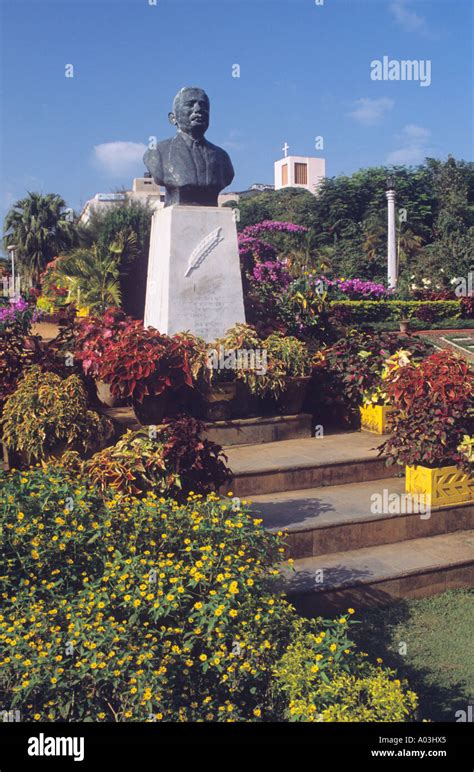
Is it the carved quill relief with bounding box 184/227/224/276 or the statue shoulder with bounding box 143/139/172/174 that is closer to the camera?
the carved quill relief with bounding box 184/227/224/276

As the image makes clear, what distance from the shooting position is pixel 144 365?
587 cm

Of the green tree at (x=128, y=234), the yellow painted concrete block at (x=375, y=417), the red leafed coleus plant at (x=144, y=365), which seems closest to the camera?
the red leafed coleus plant at (x=144, y=365)

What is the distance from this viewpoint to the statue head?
24.9ft

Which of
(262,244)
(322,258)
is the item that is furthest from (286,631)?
(322,258)

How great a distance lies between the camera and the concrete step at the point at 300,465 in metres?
5.57

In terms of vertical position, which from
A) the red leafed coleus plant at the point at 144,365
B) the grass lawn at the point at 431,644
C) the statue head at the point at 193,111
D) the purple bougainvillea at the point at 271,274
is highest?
the statue head at the point at 193,111

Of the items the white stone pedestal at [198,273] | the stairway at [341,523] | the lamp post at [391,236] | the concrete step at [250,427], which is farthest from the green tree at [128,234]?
the stairway at [341,523]

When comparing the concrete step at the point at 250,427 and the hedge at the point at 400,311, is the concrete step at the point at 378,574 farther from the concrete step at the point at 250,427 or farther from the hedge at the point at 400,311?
the hedge at the point at 400,311

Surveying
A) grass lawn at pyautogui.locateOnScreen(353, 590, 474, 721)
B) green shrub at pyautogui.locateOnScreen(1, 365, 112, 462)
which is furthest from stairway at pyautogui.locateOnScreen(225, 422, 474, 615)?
green shrub at pyautogui.locateOnScreen(1, 365, 112, 462)

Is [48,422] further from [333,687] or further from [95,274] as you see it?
[95,274]

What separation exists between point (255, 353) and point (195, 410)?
80 centimetres

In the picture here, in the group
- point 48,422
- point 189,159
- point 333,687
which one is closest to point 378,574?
point 333,687

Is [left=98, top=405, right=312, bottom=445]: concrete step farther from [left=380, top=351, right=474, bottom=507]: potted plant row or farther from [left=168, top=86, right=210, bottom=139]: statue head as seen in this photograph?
[left=168, top=86, right=210, bottom=139]: statue head

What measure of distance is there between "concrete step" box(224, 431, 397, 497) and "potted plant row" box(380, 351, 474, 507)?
0.39 meters
